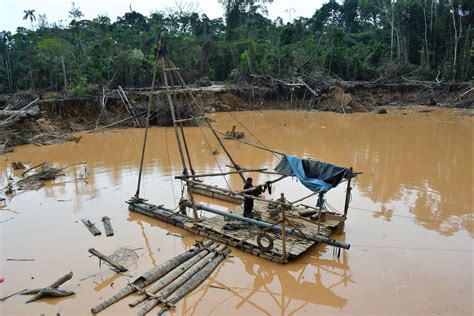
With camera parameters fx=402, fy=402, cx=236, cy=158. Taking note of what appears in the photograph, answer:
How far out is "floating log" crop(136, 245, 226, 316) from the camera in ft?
20.3

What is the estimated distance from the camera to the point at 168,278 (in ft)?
22.4

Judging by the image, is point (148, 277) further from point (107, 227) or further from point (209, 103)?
point (209, 103)

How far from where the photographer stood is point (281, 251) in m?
7.54

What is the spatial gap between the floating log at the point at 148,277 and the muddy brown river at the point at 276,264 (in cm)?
11

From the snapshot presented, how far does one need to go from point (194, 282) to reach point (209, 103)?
22.8 metres

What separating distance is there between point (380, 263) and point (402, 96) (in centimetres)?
2671

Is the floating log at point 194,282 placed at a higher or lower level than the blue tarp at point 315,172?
lower

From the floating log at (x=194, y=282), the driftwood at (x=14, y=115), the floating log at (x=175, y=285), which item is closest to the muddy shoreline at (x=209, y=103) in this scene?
the driftwood at (x=14, y=115)

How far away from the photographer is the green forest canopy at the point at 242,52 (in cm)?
2680

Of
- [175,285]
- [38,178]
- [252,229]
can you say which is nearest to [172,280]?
[175,285]

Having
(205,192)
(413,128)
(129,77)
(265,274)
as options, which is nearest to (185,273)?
(265,274)

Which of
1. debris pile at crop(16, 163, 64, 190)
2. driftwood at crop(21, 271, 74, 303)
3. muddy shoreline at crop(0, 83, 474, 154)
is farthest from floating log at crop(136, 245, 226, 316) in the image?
muddy shoreline at crop(0, 83, 474, 154)

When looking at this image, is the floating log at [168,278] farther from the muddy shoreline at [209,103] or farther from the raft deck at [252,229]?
the muddy shoreline at [209,103]

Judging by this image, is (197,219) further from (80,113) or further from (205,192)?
(80,113)
